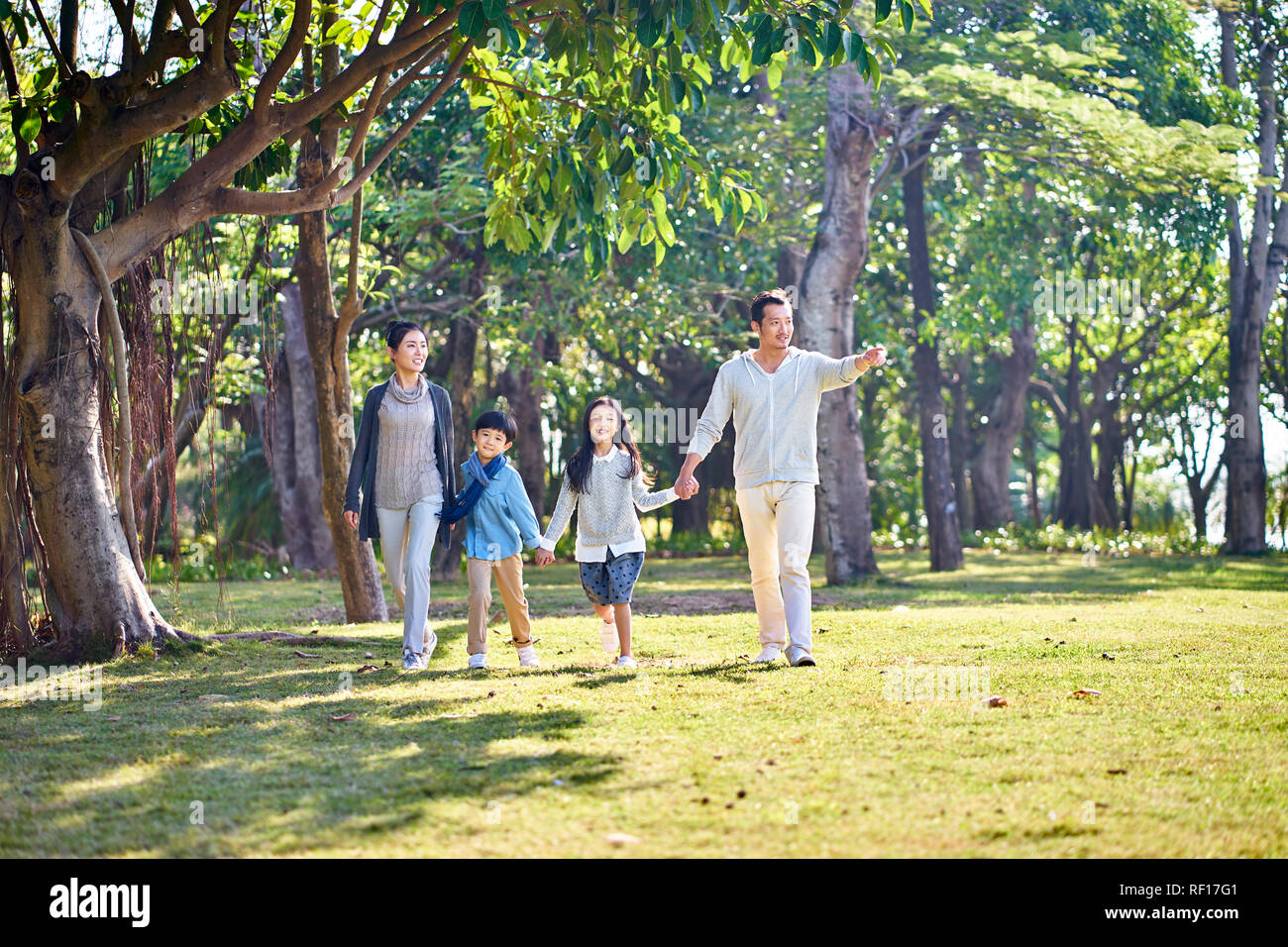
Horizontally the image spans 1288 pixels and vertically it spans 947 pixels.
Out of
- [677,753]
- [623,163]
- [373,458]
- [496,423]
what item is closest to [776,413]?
[496,423]

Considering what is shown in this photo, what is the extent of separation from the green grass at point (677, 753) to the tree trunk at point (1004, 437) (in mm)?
21232

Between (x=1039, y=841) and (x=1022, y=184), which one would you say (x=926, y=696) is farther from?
(x=1022, y=184)

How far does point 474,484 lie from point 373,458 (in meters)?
0.63

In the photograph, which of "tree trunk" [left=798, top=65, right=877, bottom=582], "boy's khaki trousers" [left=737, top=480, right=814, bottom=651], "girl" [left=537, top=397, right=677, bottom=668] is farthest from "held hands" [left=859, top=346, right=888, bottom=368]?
"tree trunk" [left=798, top=65, right=877, bottom=582]

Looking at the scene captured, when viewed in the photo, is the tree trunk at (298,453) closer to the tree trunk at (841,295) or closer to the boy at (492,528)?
the tree trunk at (841,295)

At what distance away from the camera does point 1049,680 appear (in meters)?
6.87

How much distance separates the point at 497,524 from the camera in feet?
25.9

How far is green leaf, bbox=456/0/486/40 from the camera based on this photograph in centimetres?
672

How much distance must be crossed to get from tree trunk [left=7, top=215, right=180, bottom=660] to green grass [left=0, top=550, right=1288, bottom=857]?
0.44 metres

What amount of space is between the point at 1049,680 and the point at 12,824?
4975 millimetres

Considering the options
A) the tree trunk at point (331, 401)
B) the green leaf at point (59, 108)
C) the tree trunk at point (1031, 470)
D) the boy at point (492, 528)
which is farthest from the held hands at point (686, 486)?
the tree trunk at point (1031, 470)

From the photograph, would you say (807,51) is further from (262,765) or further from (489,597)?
(262,765)

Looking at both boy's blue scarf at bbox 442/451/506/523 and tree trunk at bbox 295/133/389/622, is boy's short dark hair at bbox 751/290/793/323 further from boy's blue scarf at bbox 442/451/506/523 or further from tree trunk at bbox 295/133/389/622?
tree trunk at bbox 295/133/389/622
